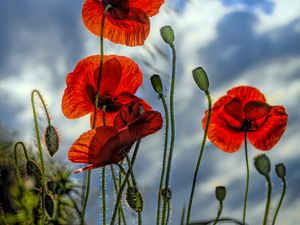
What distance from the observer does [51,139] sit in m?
1.29

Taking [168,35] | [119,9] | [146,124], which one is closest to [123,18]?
[119,9]

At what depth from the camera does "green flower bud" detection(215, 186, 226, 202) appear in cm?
127

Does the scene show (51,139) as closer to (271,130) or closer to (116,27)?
(116,27)

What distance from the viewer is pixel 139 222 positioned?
3.81ft

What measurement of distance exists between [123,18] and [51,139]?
296 millimetres

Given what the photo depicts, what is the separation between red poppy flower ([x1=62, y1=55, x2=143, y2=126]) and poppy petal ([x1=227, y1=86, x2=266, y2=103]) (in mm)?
343

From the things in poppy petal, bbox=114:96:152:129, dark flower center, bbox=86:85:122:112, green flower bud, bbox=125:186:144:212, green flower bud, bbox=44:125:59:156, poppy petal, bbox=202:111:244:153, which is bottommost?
green flower bud, bbox=125:186:144:212

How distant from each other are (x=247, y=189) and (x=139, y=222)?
1.02ft

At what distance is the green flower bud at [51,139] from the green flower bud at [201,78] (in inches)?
12.5

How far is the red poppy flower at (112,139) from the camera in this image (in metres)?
1.02

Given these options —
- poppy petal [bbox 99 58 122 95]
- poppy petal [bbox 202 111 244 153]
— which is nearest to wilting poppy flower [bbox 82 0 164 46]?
poppy petal [bbox 99 58 122 95]

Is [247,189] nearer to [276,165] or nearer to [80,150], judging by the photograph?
[276,165]

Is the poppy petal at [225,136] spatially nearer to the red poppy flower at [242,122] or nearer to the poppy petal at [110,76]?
the red poppy flower at [242,122]

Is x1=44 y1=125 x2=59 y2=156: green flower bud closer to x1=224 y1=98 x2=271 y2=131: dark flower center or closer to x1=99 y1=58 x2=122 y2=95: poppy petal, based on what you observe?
x1=99 y1=58 x2=122 y2=95: poppy petal
